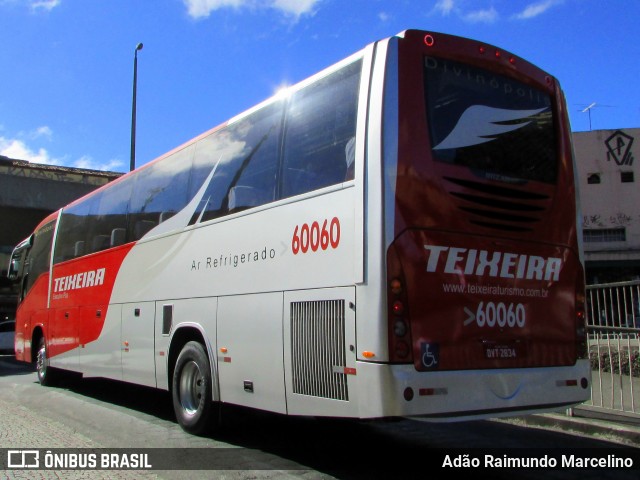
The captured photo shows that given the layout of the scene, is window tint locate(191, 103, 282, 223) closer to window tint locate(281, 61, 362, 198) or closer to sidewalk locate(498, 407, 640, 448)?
window tint locate(281, 61, 362, 198)

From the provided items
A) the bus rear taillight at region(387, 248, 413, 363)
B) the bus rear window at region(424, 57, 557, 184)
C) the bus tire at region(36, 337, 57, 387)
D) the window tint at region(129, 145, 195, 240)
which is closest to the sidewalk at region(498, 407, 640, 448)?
the bus rear window at region(424, 57, 557, 184)

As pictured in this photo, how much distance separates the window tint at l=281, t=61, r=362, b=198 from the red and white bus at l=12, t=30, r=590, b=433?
0.06 feet

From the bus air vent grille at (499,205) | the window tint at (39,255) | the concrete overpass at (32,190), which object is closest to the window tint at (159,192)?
the bus air vent grille at (499,205)

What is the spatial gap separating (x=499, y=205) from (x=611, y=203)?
36.6 m

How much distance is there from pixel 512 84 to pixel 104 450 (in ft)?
18.8

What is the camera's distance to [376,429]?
758 centimetres

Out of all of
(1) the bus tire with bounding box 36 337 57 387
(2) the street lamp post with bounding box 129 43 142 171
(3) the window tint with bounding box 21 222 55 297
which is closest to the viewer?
(1) the bus tire with bounding box 36 337 57 387

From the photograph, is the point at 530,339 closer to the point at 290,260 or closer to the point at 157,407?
the point at 290,260

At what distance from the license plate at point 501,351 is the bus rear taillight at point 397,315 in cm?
83

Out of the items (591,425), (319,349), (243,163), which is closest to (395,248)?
(319,349)

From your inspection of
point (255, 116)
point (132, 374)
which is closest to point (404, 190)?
point (255, 116)

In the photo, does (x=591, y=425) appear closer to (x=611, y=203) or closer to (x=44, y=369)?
(x=44, y=369)

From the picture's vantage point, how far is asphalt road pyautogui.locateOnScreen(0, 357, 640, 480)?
5.48 meters

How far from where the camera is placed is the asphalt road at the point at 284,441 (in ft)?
18.0
